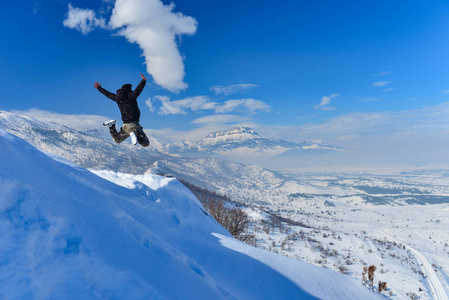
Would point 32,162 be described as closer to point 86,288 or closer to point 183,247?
point 86,288

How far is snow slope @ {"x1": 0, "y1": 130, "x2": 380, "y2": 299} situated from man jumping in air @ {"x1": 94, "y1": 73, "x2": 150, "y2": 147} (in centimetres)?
382

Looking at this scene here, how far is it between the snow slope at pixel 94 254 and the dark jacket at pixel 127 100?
4.09m

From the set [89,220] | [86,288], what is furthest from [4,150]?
[86,288]

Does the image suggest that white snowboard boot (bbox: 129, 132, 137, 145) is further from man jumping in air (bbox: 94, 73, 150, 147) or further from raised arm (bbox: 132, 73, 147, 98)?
raised arm (bbox: 132, 73, 147, 98)

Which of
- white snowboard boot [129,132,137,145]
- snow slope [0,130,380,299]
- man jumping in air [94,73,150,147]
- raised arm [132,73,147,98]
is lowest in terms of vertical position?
snow slope [0,130,380,299]

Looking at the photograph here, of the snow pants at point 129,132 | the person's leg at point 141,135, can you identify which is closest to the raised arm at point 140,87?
the snow pants at point 129,132

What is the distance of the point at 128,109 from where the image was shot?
10.2m

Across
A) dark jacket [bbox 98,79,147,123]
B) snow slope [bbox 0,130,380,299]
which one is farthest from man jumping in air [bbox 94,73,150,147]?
snow slope [bbox 0,130,380,299]

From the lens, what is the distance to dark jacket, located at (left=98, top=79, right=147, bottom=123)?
983cm

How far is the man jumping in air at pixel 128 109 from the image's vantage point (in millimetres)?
9859

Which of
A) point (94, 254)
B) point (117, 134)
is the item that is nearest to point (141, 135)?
point (117, 134)

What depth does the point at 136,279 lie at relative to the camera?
3.88 m

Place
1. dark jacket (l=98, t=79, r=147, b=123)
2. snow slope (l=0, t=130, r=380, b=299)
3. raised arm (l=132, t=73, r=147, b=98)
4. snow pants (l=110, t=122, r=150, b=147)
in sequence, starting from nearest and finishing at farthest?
snow slope (l=0, t=130, r=380, b=299) → raised arm (l=132, t=73, r=147, b=98) → dark jacket (l=98, t=79, r=147, b=123) → snow pants (l=110, t=122, r=150, b=147)

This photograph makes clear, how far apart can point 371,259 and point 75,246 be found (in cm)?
6020
